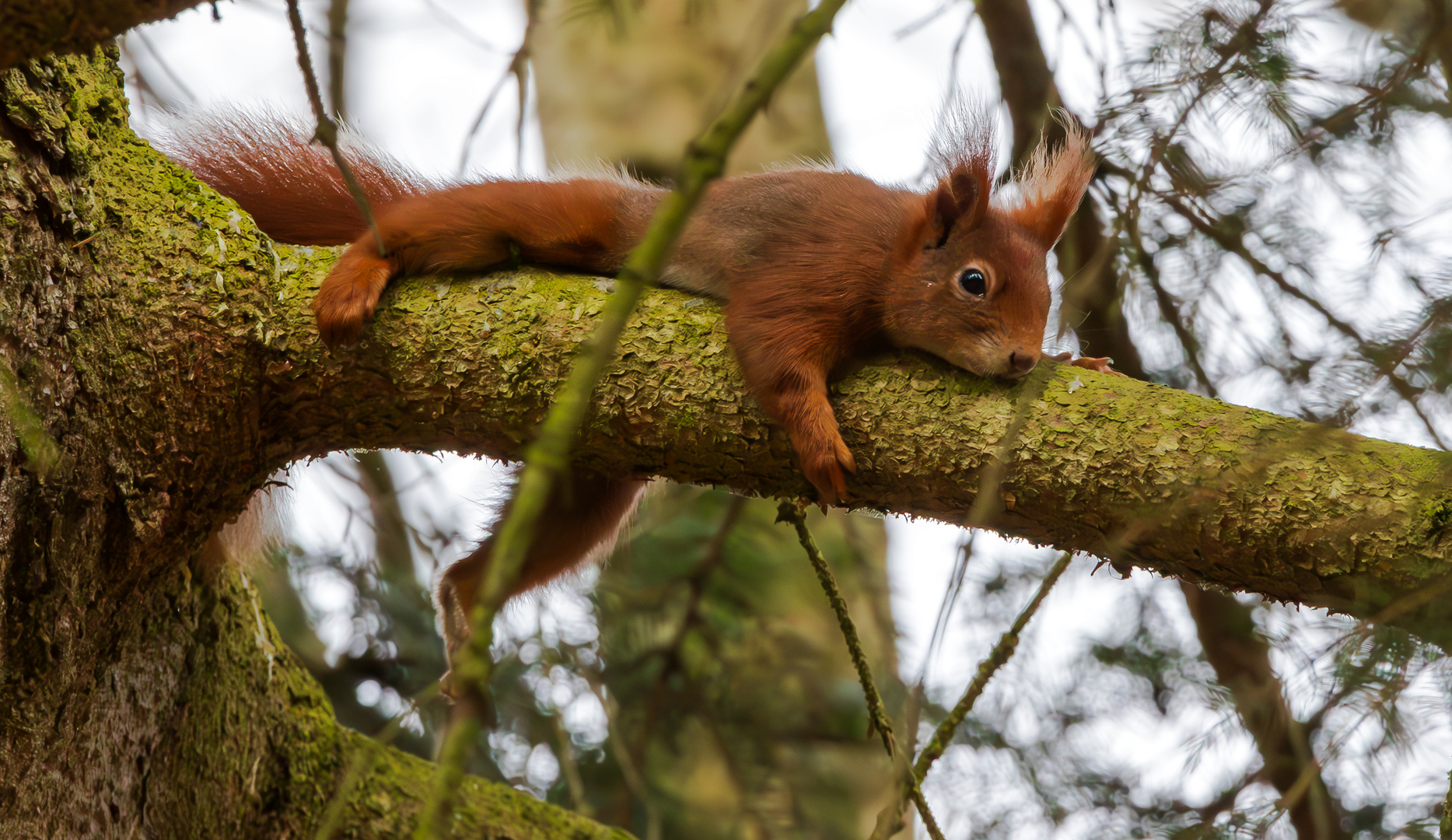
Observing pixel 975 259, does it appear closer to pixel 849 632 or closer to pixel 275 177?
pixel 849 632

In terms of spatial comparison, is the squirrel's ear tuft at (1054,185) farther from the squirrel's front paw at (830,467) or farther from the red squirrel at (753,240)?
the squirrel's front paw at (830,467)

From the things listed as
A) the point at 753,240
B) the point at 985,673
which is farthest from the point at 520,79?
the point at 985,673

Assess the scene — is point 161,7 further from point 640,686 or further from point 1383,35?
point 640,686

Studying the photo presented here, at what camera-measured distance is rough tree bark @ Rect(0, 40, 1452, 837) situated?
1.36 meters

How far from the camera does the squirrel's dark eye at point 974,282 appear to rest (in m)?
2.03

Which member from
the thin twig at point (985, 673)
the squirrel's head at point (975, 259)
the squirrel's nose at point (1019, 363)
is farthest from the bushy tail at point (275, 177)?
the thin twig at point (985, 673)

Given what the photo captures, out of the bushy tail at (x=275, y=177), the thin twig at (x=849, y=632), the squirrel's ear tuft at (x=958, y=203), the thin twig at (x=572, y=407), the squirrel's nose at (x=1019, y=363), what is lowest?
the thin twig at (x=572, y=407)

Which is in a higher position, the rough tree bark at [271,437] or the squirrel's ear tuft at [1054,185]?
the squirrel's ear tuft at [1054,185]

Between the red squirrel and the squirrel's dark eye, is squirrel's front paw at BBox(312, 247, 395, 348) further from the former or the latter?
the squirrel's dark eye

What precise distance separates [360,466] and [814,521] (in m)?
1.44

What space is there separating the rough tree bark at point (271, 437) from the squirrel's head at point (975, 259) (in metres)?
0.22

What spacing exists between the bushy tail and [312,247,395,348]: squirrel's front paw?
1.51ft

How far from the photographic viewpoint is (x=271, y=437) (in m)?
1.67

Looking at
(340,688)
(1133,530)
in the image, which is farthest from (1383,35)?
(340,688)
